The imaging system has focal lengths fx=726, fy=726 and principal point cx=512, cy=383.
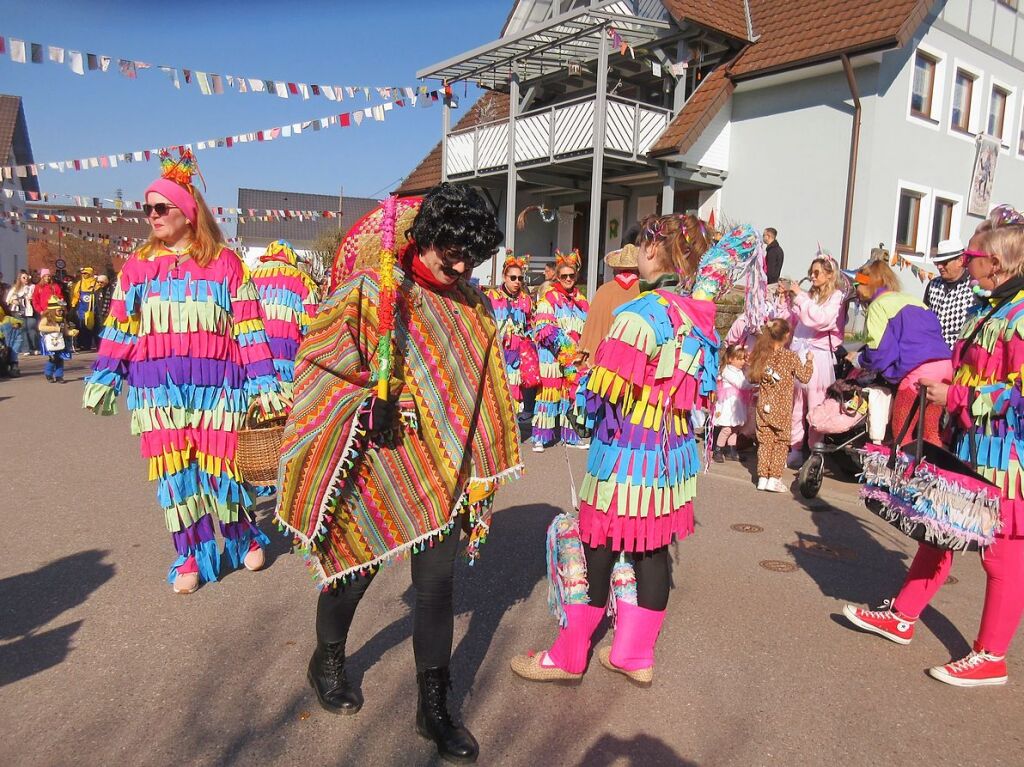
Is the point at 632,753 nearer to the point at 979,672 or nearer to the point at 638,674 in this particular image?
Answer: the point at 638,674

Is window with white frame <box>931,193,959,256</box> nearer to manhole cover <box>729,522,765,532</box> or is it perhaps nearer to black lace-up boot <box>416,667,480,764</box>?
manhole cover <box>729,522,765,532</box>

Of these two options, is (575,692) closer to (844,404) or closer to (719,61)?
(844,404)

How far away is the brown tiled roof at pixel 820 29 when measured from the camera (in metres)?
12.1

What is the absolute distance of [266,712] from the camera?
2.74m

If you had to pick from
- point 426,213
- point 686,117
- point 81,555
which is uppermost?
point 686,117

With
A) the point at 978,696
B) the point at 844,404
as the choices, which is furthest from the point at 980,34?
the point at 978,696

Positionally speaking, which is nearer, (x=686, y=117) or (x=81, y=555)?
(x=81, y=555)

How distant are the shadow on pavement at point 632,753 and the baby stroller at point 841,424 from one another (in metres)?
3.67

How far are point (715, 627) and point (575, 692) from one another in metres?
0.94

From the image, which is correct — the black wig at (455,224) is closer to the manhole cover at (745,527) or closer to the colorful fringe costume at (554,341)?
the manhole cover at (745,527)

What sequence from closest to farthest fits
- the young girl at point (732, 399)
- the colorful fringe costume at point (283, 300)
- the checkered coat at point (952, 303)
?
1. the checkered coat at point (952, 303)
2. the colorful fringe costume at point (283, 300)
3. the young girl at point (732, 399)

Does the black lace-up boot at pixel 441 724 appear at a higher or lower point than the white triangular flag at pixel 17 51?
lower

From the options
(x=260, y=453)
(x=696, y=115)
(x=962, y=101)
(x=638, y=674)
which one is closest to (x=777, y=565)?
(x=638, y=674)

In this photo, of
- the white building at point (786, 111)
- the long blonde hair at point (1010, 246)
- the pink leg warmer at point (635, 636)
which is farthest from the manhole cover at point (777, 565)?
the white building at point (786, 111)
